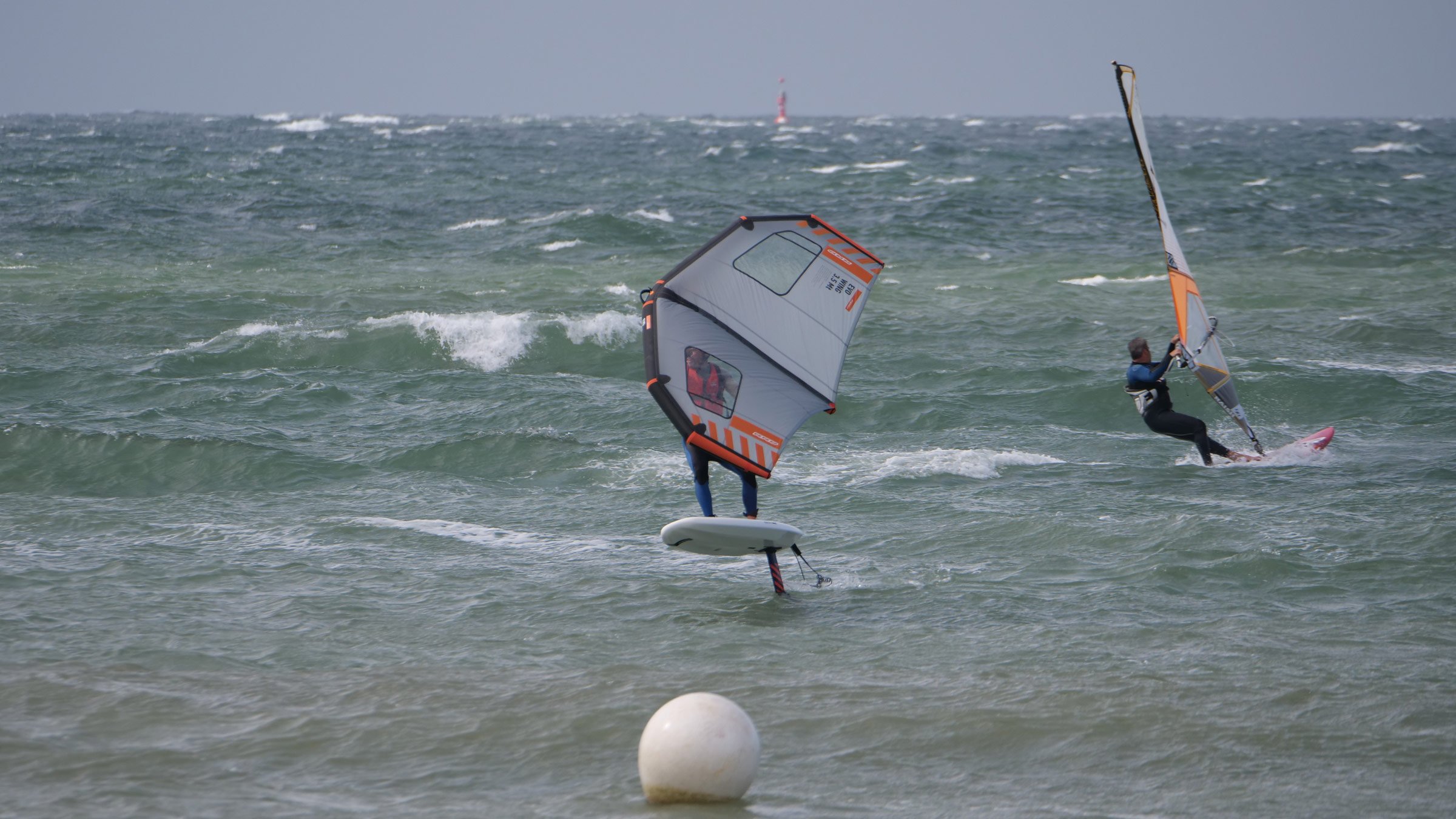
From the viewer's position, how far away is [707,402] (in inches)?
364

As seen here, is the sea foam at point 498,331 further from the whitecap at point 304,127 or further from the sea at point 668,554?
the whitecap at point 304,127

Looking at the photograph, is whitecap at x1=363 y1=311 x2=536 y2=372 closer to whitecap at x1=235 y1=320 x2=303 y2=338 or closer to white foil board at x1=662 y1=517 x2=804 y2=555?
whitecap at x1=235 y1=320 x2=303 y2=338

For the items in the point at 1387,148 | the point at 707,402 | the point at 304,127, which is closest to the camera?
the point at 707,402

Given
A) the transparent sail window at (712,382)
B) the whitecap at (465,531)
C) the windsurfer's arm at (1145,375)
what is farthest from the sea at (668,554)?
the transparent sail window at (712,382)

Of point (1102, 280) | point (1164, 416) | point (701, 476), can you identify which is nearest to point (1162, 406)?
point (1164, 416)

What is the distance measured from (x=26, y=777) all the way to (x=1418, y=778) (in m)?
6.57

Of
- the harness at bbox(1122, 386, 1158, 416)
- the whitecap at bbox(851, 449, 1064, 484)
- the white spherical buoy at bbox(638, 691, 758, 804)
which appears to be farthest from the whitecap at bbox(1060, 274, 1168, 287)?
the white spherical buoy at bbox(638, 691, 758, 804)

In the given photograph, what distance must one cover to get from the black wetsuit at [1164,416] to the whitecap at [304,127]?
267ft

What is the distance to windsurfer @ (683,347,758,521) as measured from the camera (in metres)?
9.21

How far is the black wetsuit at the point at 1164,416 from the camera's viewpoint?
540 inches

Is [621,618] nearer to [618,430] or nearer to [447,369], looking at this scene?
[618,430]

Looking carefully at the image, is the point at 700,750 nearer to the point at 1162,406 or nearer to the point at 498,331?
the point at 1162,406

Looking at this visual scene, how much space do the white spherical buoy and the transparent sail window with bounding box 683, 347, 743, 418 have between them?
11.5 ft

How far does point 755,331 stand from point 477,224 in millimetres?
26611
